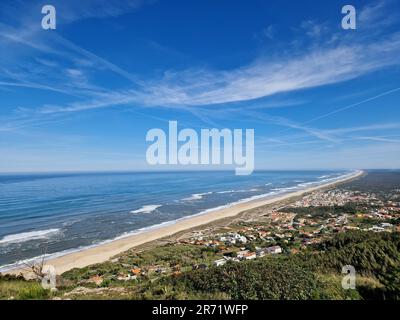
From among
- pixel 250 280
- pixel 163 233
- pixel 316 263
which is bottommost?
pixel 163 233

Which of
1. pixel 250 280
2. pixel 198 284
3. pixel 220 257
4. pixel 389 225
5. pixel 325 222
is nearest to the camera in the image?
pixel 250 280

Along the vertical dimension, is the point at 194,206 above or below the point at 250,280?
below

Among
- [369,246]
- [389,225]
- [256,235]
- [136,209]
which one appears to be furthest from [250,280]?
[136,209]

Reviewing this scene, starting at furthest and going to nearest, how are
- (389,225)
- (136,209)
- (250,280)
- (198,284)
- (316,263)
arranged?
(136,209)
(389,225)
(316,263)
(198,284)
(250,280)

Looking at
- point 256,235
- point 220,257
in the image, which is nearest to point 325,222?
point 256,235

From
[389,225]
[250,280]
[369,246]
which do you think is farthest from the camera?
[389,225]
